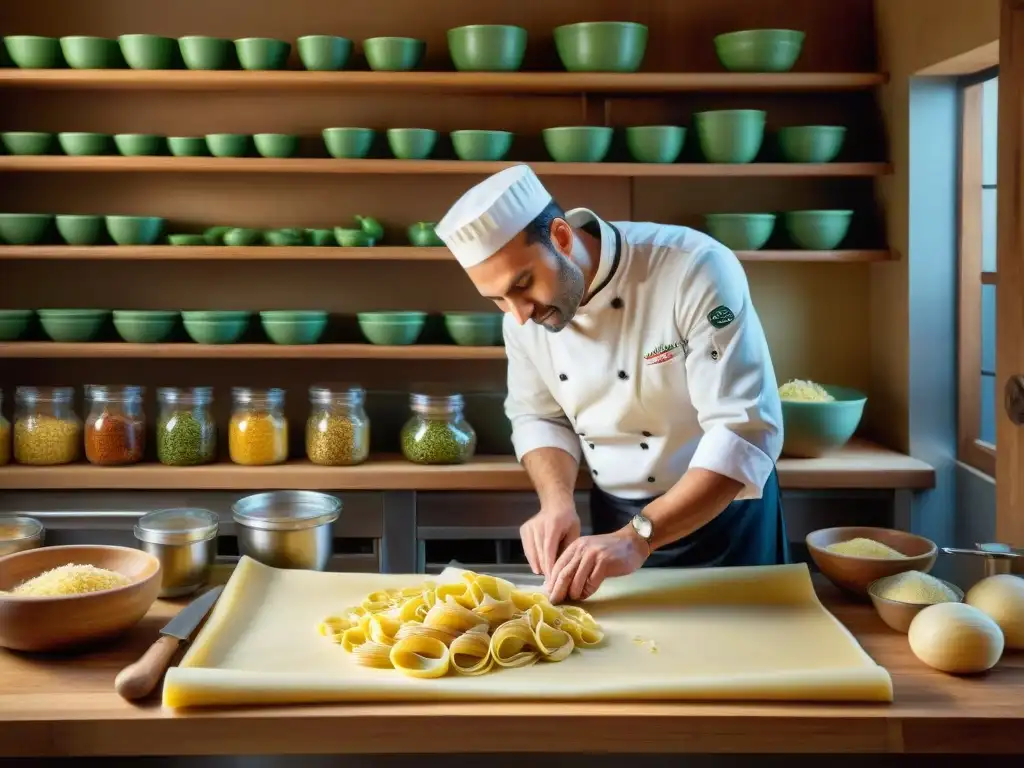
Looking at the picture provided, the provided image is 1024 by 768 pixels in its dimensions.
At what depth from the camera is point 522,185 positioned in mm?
2057

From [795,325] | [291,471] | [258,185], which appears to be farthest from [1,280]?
[795,325]

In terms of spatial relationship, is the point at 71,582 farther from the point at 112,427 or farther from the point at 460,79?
the point at 460,79

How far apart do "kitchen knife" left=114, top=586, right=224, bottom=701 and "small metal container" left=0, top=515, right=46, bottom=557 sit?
1.08 feet

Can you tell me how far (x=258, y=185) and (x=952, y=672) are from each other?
107 inches

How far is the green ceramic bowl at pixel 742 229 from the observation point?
3.34 m

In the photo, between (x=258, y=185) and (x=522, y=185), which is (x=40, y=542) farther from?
(x=258, y=185)

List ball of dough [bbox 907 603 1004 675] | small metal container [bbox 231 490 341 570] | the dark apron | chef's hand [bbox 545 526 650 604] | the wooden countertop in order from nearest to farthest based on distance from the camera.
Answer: the wooden countertop, ball of dough [bbox 907 603 1004 675], chef's hand [bbox 545 526 650 604], small metal container [bbox 231 490 341 570], the dark apron

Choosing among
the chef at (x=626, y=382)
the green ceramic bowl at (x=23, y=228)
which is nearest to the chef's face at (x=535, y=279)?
the chef at (x=626, y=382)

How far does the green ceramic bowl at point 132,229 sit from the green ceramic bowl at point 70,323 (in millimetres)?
236

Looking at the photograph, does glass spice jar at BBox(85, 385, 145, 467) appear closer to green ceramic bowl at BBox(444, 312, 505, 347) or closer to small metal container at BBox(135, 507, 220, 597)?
green ceramic bowl at BBox(444, 312, 505, 347)

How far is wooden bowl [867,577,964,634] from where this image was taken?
5.48 feet

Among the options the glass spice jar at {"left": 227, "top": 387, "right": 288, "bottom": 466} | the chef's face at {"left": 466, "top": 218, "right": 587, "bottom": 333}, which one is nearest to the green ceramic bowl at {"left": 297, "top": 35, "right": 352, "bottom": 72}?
the glass spice jar at {"left": 227, "top": 387, "right": 288, "bottom": 466}

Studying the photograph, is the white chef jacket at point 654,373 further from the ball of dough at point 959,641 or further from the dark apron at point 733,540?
the ball of dough at point 959,641

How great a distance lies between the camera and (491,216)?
78.2 inches
